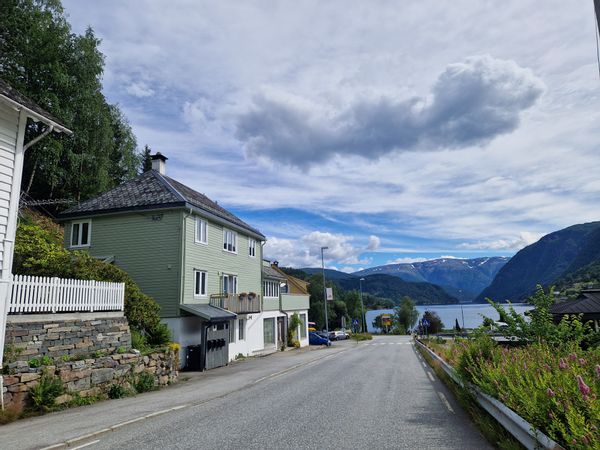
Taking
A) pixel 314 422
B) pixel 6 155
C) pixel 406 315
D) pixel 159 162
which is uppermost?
pixel 159 162

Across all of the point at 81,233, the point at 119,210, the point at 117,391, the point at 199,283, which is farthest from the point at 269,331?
the point at 117,391

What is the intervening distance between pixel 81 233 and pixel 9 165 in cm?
1365

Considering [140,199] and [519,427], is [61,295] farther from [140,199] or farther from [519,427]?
[519,427]

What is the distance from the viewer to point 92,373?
12195 millimetres

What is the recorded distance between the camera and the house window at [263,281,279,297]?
3538 centimetres

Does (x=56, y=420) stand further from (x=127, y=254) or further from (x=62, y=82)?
(x=62, y=82)

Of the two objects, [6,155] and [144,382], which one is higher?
[6,155]

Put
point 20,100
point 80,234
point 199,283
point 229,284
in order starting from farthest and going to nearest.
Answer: point 229,284
point 80,234
point 199,283
point 20,100

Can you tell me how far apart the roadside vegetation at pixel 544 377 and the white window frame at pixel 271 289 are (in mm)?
24900

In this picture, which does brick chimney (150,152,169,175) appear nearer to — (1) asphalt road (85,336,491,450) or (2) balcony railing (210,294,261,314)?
(2) balcony railing (210,294,261,314)

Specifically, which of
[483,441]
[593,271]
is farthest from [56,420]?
[593,271]

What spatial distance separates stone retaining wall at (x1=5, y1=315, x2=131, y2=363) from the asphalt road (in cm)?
425

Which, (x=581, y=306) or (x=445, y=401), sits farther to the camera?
(x=581, y=306)

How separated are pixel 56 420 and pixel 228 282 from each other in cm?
1797
